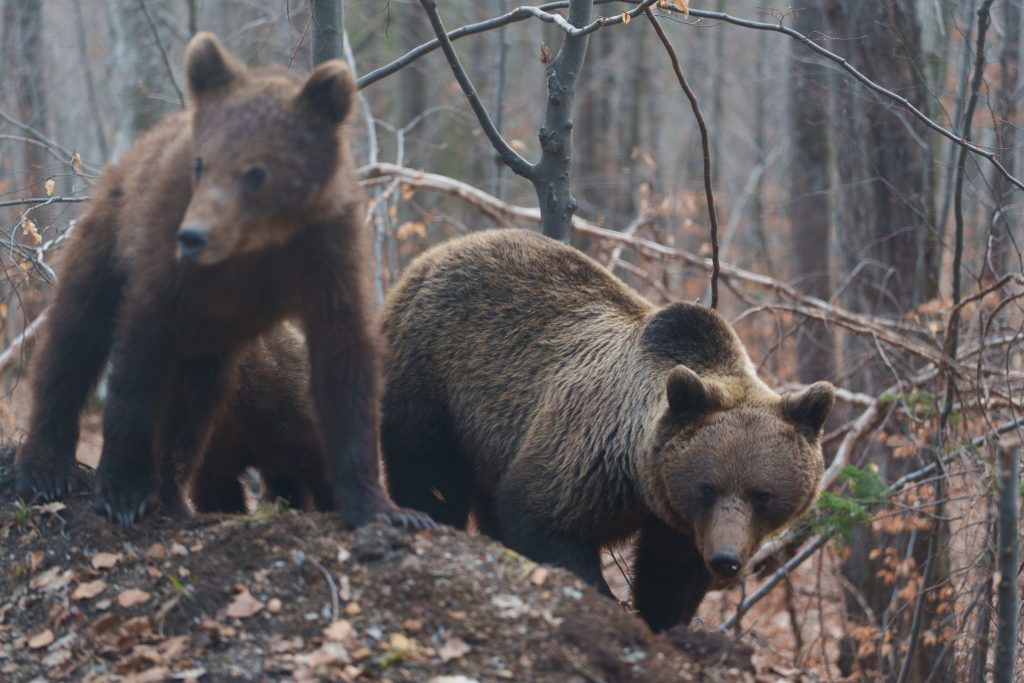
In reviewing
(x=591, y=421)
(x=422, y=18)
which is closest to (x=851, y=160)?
(x=591, y=421)

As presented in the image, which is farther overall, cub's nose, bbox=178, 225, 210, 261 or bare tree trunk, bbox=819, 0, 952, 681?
bare tree trunk, bbox=819, 0, 952, 681

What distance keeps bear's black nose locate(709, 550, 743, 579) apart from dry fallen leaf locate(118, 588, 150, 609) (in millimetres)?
2490

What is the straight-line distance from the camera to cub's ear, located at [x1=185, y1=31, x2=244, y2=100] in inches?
187

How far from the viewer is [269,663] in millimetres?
4176

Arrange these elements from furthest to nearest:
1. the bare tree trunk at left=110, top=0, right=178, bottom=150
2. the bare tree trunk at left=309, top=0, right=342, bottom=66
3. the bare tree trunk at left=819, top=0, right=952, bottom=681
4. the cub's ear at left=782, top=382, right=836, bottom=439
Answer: the bare tree trunk at left=110, top=0, right=178, bottom=150 < the bare tree trunk at left=819, top=0, right=952, bottom=681 < the bare tree trunk at left=309, top=0, right=342, bottom=66 < the cub's ear at left=782, top=382, right=836, bottom=439

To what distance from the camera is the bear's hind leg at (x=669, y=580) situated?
5.96 m

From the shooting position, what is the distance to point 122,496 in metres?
5.04

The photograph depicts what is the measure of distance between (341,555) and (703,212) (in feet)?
68.3

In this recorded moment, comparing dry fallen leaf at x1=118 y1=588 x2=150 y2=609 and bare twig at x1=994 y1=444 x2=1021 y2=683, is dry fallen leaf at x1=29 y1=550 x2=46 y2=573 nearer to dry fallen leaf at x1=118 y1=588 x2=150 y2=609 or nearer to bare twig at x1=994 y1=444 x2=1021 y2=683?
dry fallen leaf at x1=118 y1=588 x2=150 y2=609

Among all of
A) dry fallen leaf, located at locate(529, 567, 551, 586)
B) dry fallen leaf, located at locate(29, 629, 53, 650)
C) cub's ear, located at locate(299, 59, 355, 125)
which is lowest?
dry fallen leaf, located at locate(29, 629, 53, 650)

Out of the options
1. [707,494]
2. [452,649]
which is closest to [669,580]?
[707,494]

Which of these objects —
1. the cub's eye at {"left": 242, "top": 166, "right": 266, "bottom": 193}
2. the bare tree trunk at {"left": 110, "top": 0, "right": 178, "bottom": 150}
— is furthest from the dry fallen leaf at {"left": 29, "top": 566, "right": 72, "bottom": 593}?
the bare tree trunk at {"left": 110, "top": 0, "right": 178, "bottom": 150}

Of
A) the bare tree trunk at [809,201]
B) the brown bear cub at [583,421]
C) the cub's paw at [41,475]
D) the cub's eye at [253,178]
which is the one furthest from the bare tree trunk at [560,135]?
the bare tree trunk at [809,201]

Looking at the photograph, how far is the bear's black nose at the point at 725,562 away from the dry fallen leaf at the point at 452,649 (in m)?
1.35
